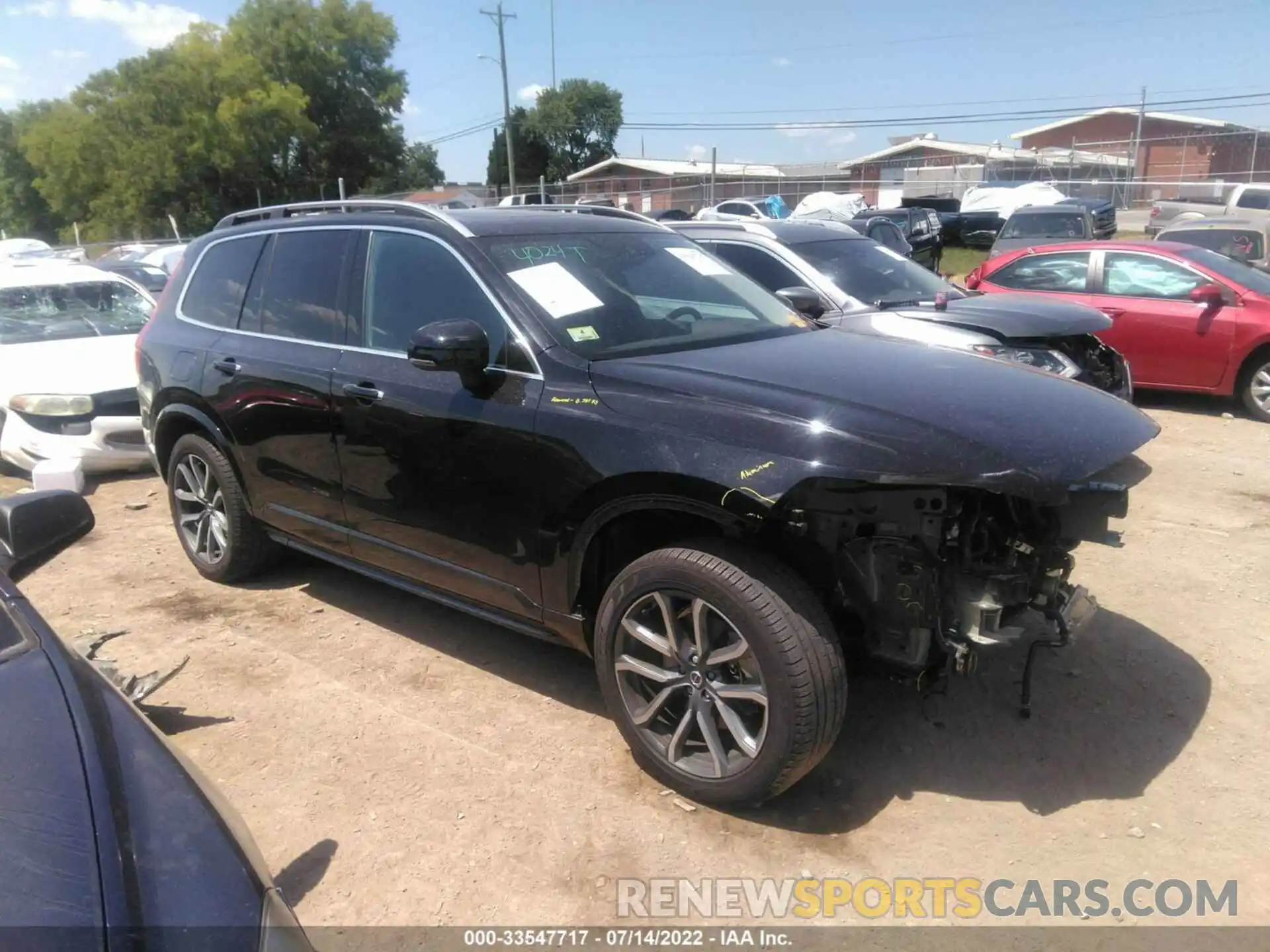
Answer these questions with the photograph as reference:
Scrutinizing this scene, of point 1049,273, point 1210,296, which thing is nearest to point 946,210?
point 1049,273

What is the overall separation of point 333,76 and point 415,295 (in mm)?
56447

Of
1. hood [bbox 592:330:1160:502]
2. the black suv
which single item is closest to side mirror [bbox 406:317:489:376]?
the black suv

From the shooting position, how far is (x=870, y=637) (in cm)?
305

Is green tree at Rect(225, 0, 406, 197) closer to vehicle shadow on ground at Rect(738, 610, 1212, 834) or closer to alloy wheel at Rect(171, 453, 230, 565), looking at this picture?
alloy wheel at Rect(171, 453, 230, 565)

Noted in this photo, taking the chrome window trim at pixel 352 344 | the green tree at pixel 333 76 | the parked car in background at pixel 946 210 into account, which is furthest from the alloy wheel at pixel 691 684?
the green tree at pixel 333 76

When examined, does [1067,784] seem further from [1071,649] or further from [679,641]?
[679,641]

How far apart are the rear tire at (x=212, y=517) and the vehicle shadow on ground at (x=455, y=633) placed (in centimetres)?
20

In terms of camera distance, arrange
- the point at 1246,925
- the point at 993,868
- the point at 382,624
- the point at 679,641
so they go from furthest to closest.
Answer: the point at 382,624
the point at 679,641
the point at 993,868
the point at 1246,925

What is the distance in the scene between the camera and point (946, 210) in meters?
29.4

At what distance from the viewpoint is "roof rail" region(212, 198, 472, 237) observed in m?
3.97

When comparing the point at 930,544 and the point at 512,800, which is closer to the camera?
the point at 930,544

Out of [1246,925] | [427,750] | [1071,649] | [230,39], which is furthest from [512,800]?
[230,39]

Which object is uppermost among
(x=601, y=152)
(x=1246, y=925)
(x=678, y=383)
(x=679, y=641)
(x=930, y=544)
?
(x=601, y=152)

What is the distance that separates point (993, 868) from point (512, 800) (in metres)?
1.57
